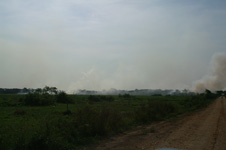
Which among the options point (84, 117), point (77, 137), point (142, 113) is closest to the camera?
point (77, 137)

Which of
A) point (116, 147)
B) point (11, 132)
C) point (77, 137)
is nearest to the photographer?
point (11, 132)

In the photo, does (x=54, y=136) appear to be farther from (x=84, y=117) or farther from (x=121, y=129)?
(x=121, y=129)

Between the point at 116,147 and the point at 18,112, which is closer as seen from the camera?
the point at 116,147

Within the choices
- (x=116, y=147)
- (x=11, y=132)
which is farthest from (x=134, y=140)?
(x=11, y=132)

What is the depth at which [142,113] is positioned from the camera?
2008cm

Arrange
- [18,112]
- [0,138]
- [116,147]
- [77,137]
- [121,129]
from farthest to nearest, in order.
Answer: [18,112] < [121,129] < [77,137] < [116,147] < [0,138]

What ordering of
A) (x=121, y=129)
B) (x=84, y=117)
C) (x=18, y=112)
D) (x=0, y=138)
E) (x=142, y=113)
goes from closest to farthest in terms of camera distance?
(x=0, y=138), (x=84, y=117), (x=121, y=129), (x=142, y=113), (x=18, y=112)

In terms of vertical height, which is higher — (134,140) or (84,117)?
(84,117)

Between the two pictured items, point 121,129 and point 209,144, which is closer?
point 209,144

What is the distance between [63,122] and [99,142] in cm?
234

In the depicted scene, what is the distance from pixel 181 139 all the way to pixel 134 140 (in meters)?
2.61

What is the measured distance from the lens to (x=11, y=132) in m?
9.17

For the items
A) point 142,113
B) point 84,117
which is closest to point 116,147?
point 84,117

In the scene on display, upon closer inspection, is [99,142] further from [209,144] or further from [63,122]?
[209,144]
